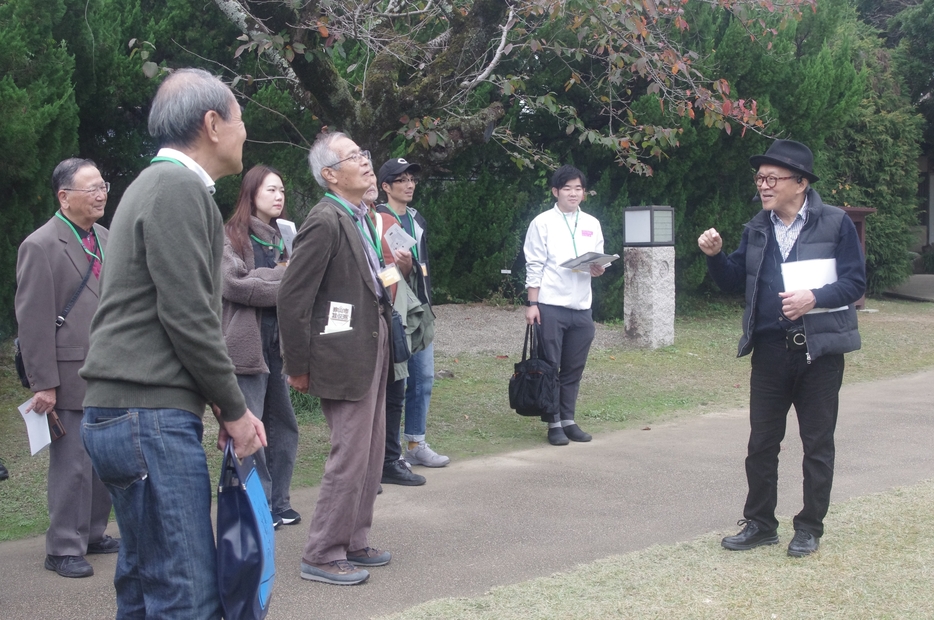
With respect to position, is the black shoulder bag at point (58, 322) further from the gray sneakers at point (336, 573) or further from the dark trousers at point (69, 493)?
the gray sneakers at point (336, 573)

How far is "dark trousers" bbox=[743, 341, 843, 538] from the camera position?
4.48 metres

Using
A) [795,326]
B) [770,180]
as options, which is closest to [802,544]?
[795,326]

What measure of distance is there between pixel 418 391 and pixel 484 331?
601 cm

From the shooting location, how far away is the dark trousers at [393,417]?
5.85m

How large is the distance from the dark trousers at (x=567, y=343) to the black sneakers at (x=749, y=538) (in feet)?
8.11

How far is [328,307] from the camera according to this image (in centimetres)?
421

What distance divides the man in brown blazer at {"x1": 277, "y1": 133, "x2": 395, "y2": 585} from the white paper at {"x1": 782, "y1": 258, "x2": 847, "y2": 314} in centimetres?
196

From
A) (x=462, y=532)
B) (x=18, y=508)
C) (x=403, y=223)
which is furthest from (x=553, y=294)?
(x=18, y=508)

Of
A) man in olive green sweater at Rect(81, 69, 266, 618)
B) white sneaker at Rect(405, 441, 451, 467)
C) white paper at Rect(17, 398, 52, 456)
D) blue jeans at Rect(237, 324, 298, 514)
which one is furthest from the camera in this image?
white sneaker at Rect(405, 441, 451, 467)

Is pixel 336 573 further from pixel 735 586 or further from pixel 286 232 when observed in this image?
pixel 286 232

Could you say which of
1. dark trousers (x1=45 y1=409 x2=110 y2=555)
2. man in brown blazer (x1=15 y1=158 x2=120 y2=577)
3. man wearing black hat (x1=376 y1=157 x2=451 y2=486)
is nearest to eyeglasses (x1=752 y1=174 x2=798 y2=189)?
man wearing black hat (x1=376 y1=157 x2=451 y2=486)

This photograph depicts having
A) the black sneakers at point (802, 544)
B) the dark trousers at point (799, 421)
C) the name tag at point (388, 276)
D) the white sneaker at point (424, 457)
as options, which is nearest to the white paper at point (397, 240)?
the name tag at point (388, 276)

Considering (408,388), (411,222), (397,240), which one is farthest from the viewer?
(408,388)

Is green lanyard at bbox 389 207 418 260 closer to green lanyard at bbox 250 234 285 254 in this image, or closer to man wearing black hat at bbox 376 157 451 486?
man wearing black hat at bbox 376 157 451 486
